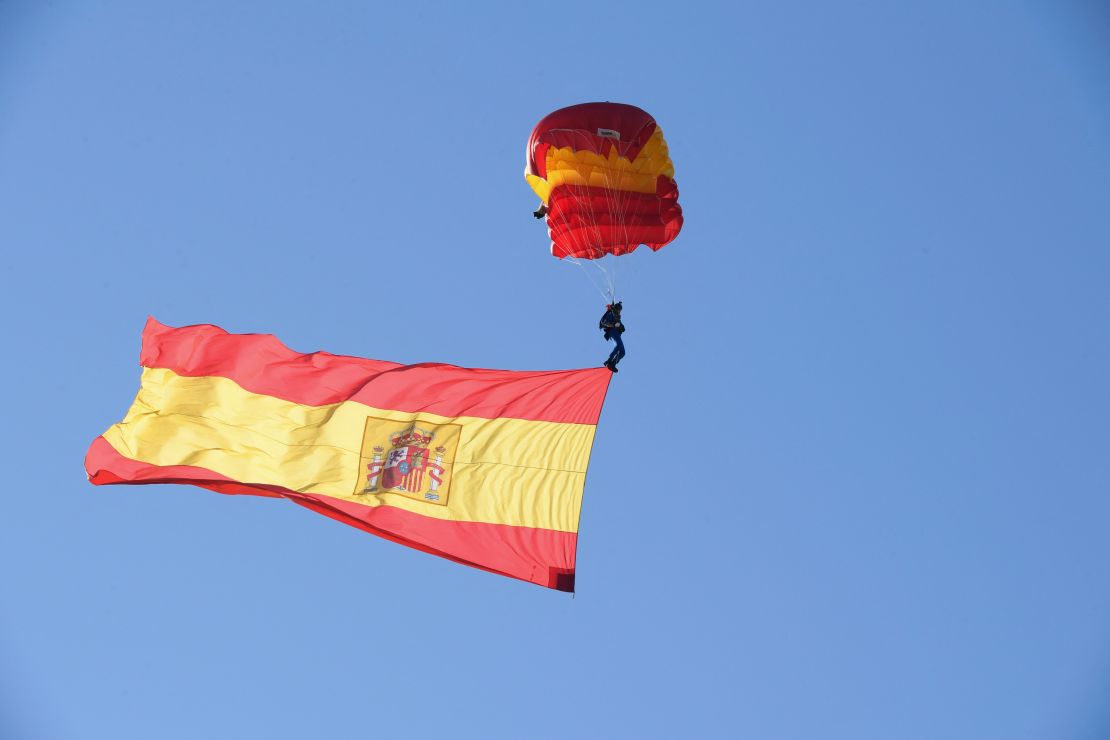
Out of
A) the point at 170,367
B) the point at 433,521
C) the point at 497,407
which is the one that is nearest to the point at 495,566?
the point at 433,521

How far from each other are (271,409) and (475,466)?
331cm

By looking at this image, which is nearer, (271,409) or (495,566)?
(495,566)

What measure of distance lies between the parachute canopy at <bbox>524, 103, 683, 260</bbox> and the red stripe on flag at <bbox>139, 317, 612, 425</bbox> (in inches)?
96.7

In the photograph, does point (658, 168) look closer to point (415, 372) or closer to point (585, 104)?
point (585, 104)

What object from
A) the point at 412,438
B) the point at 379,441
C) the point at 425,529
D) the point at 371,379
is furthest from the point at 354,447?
the point at 425,529

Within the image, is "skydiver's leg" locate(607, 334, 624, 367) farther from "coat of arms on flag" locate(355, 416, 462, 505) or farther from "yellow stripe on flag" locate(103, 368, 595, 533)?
"coat of arms on flag" locate(355, 416, 462, 505)

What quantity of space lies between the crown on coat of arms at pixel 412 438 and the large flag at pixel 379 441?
0.06ft

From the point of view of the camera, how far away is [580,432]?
16047 mm

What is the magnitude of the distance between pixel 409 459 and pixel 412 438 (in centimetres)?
34

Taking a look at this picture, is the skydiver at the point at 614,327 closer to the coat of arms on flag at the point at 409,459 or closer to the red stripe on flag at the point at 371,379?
the red stripe on flag at the point at 371,379

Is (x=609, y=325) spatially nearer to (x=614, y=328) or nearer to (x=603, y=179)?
(x=614, y=328)

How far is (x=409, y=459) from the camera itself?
17125 millimetres

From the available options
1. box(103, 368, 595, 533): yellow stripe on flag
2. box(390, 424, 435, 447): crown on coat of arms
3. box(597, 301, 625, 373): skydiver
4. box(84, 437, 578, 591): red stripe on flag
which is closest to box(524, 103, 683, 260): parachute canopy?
box(597, 301, 625, 373): skydiver

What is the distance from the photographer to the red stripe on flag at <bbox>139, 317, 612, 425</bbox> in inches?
652
